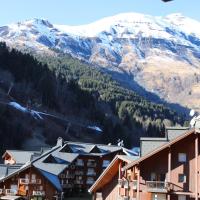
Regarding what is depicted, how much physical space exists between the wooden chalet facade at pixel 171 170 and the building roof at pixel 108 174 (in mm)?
3753

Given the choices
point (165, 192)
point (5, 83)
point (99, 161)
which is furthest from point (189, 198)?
point (5, 83)

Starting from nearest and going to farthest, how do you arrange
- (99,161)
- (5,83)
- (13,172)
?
(13,172) → (99,161) → (5,83)

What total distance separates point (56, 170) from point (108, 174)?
42354 millimetres

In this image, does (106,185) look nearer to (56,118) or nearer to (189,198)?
(189,198)

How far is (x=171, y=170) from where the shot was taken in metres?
47.8

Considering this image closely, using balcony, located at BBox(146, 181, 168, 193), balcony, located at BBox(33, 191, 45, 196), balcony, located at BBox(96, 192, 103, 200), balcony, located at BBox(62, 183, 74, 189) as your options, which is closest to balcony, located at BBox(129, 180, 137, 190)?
balcony, located at BBox(146, 181, 168, 193)

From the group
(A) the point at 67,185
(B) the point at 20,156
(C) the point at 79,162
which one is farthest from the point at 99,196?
(B) the point at 20,156

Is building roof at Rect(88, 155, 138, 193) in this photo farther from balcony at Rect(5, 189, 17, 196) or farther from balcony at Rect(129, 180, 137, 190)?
balcony at Rect(5, 189, 17, 196)

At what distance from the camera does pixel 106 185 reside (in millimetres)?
56188

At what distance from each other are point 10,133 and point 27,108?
2916 cm

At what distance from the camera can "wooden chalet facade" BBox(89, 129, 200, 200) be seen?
47062mm

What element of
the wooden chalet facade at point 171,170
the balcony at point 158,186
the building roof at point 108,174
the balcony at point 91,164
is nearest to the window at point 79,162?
the balcony at point 91,164

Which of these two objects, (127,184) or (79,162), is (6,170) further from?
(127,184)

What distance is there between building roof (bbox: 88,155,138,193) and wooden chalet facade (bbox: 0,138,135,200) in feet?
108
